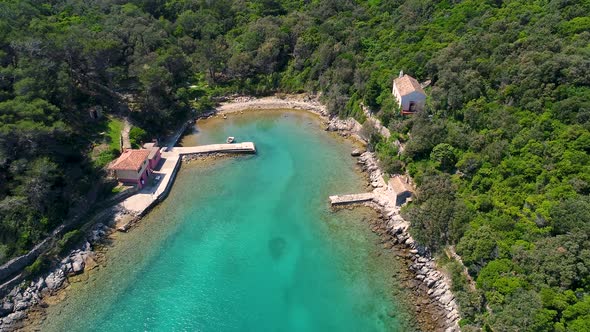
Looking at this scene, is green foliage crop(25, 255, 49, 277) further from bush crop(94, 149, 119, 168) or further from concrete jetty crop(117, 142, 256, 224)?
bush crop(94, 149, 119, 168)

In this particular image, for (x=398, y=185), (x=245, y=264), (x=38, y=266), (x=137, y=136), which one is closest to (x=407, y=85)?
(x=398, y=185)

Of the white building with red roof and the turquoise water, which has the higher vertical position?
the white building with red roof

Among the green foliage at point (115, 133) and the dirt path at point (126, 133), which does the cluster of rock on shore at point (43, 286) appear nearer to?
the green foliage at point (115, 133)

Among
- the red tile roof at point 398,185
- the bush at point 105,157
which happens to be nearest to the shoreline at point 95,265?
the red tile roof at point 398,185

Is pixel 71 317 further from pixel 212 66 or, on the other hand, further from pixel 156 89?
pixel 212 66

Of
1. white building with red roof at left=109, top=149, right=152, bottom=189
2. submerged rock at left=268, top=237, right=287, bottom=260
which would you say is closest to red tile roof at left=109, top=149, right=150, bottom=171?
white building with red roof at left=109, top=149, right=152, bottom=189

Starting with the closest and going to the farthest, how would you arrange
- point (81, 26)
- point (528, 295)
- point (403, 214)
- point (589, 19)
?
1. point (528, 295)
2. point (403, 214)
3. point (589, 19)
4. point (81, 26)

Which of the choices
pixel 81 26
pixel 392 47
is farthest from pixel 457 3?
pixel 81 26
